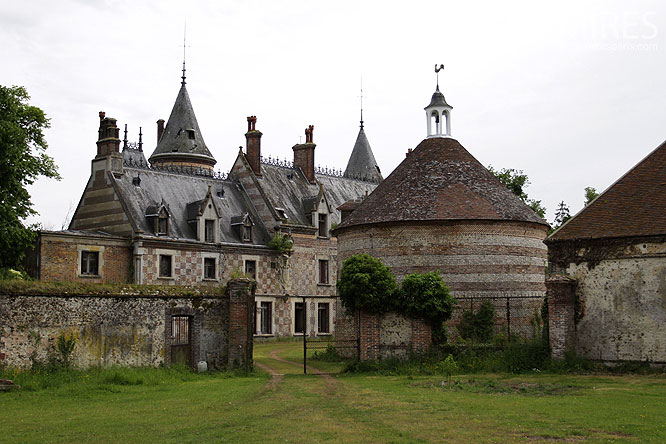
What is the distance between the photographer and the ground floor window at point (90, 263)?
3975cm

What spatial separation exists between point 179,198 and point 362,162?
78.8 feet

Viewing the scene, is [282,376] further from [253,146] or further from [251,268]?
[253,146]

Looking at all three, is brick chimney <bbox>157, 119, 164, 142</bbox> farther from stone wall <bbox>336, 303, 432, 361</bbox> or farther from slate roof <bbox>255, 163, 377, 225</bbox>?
stone wall <bbox>336, 303, 432, 361</bbox>

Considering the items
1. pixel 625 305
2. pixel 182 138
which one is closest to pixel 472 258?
pixel 625 305

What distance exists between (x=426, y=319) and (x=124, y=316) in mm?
9925

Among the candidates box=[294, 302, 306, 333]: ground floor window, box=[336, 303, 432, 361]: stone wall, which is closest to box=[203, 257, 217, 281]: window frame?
box=[294, 302, 306, 333]: ground floor window

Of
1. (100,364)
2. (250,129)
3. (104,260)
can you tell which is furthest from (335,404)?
(250,129)

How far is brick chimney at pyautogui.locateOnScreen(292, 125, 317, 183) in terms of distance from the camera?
180ft

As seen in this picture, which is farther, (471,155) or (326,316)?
(326,316)

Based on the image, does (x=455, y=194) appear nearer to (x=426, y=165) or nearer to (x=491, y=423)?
(x=426, y=165)

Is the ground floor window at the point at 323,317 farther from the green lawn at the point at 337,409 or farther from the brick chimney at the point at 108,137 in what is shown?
the green lawn at the point at 337,409

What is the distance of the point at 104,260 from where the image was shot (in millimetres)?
40438

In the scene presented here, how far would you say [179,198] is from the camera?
46.3 m

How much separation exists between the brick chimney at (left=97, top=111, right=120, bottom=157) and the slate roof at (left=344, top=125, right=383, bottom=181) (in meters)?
25.3
